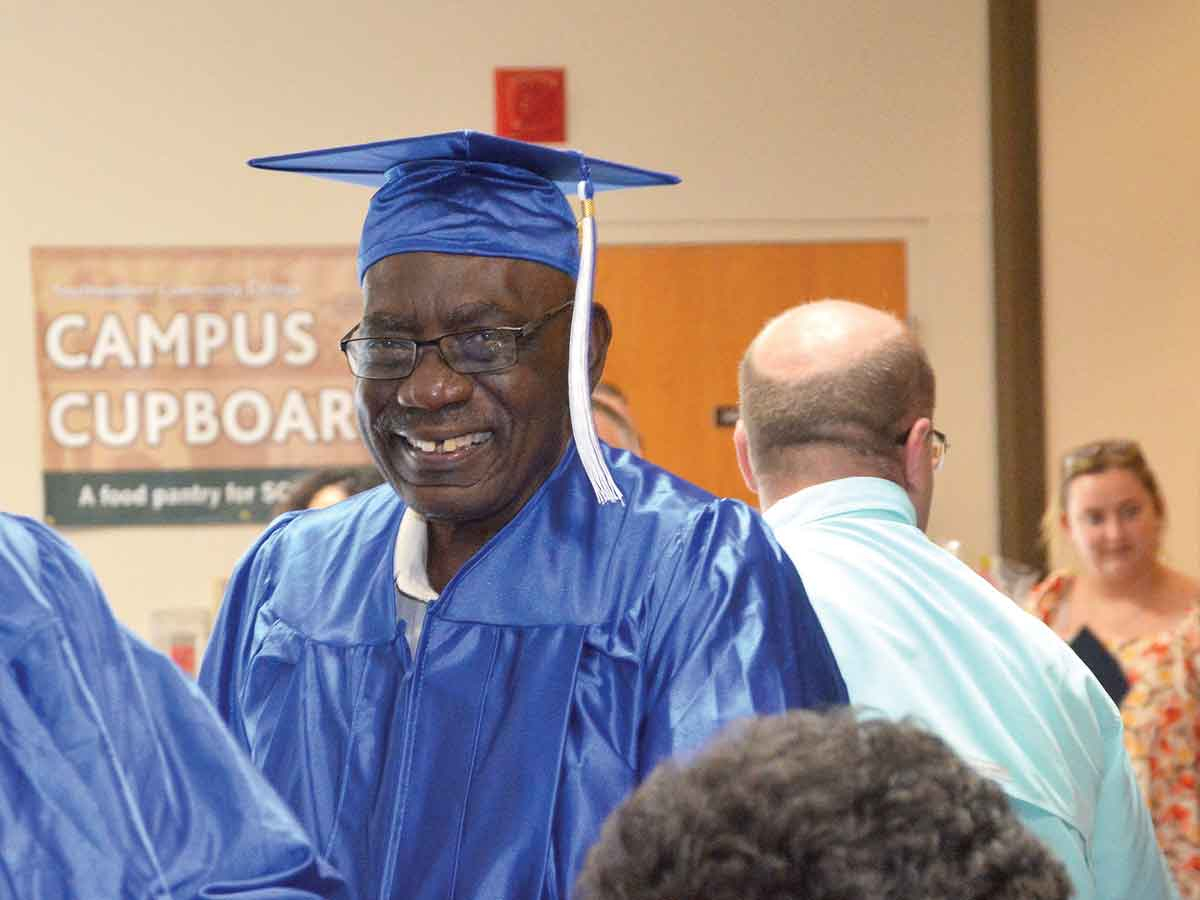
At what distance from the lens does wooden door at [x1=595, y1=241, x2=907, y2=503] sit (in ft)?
17.9

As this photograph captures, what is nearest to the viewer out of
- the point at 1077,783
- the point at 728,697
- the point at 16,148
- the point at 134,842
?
the point at 134,842

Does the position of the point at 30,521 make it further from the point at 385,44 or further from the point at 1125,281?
the point at 1125,281

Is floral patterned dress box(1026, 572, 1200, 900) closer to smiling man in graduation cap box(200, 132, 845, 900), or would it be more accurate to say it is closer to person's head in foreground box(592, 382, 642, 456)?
person's head in foreground box(592, 382, 642, 456)

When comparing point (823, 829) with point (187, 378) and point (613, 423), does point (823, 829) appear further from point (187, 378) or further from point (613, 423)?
point (187, 378)

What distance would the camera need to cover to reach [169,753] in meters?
1.15

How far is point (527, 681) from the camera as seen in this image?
1.60m

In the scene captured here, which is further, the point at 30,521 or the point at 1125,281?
the point at 1125,281

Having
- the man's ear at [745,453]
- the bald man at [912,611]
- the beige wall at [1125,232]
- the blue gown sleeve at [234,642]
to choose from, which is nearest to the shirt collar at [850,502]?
the bald man at [912,611]

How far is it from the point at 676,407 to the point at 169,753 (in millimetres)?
4393

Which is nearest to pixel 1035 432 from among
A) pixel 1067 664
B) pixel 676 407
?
pixel 676 407

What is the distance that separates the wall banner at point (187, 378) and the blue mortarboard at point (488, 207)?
3585mm

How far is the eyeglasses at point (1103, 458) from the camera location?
4406mm

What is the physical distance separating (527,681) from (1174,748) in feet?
8.41

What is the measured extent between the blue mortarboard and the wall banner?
3.58 m
